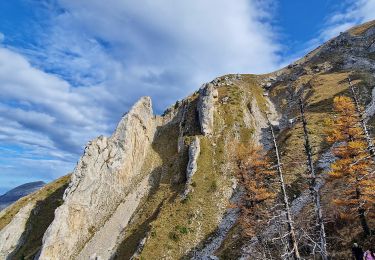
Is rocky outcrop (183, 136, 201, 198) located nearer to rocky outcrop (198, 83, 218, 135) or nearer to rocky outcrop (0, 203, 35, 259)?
rocky outcrop (198, 83, 218, 135)

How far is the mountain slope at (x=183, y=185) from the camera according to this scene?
5562 centimetres

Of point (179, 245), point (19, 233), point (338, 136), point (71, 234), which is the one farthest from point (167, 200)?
point (338, 136)

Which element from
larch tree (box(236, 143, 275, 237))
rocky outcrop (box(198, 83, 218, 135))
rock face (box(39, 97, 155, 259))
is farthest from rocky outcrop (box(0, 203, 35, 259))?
larch tree (box(236, 143, 275, 237))

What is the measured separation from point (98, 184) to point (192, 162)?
21.0m

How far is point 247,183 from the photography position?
49156 millimetres

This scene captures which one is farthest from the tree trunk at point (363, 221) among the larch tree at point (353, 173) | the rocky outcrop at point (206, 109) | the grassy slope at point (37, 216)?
the grassy slope at point (37, 216)

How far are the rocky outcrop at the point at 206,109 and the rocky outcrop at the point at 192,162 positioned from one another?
656 centimetres

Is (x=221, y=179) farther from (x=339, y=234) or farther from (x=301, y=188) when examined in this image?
(x=339, y=234)

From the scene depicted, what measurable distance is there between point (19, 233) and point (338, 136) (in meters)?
65.4

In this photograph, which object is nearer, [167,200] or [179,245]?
[179,245]

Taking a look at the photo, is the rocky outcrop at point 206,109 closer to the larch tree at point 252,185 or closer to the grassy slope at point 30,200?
the larch tree at point 252,185

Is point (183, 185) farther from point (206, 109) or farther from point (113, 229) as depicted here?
point (206, 109)

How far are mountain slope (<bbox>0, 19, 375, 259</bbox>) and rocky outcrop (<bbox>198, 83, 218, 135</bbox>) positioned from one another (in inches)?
12.4

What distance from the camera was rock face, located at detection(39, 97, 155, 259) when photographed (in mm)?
63122
